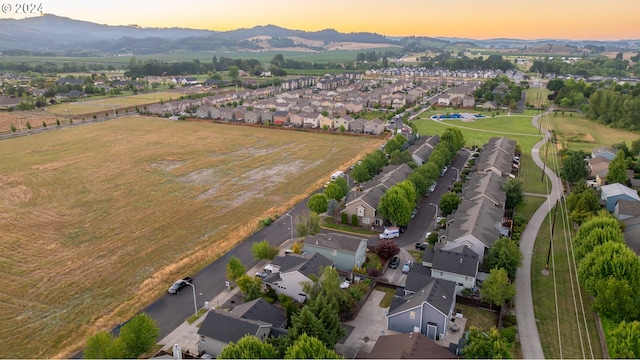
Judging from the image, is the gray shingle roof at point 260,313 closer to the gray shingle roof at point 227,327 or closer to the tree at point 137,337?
the gray shingle roof at point 227,327

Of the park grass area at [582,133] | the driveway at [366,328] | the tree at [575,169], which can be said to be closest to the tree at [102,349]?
the driveway at [366,328]

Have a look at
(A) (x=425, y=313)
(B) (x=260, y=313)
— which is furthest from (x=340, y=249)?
(B) (x=260, y=313)

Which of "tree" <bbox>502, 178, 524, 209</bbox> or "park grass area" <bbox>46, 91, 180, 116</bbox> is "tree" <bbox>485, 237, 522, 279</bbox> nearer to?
"tree" <bbox>502, 178, 524, 209</bbox>

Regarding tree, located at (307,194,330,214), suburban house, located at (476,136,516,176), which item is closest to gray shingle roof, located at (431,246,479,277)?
tree, located at (307,194,330,214)

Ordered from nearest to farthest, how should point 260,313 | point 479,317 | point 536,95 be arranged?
point 260,313, point 479,317, point 536,95

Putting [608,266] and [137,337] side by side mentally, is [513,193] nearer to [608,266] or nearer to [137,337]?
[608,266]
